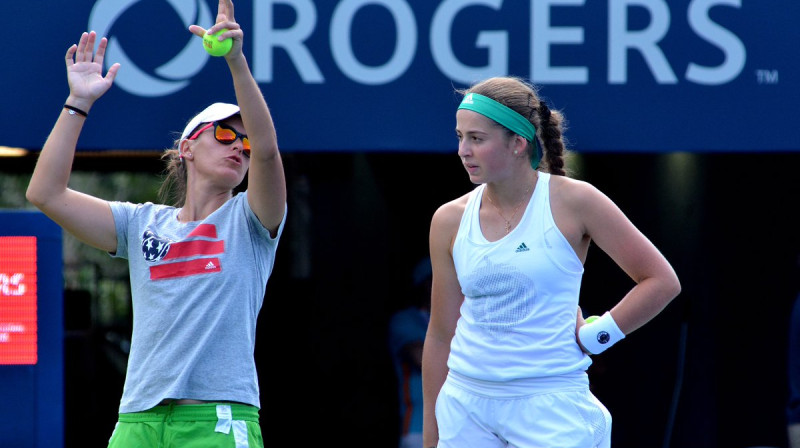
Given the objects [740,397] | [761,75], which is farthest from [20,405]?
[740,397]

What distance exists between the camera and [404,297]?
23.6 ft

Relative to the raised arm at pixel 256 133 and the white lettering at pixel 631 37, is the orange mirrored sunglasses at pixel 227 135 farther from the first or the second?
the white lettering at pixel 631 37

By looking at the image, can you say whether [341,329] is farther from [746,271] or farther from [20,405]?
[20,405]

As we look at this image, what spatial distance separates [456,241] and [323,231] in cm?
461

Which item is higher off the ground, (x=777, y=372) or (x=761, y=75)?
(x=761, y=75)

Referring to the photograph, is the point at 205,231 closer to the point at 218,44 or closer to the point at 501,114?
the point at 218,44

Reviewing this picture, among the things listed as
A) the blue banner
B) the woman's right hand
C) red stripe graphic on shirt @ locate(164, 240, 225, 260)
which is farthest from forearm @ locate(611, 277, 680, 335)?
the blue banner

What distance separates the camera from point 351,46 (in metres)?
4.69

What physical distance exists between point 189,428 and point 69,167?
794 millimetres

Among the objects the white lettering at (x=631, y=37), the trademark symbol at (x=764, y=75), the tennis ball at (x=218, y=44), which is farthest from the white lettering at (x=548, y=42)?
the tennis ball at (x=218, y=44)

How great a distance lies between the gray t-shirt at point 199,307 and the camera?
2648mm

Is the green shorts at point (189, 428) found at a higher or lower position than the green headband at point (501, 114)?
lower

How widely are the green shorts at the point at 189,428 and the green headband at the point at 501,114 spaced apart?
1.00m

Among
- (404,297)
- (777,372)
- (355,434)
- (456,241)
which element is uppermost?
(456,241)
